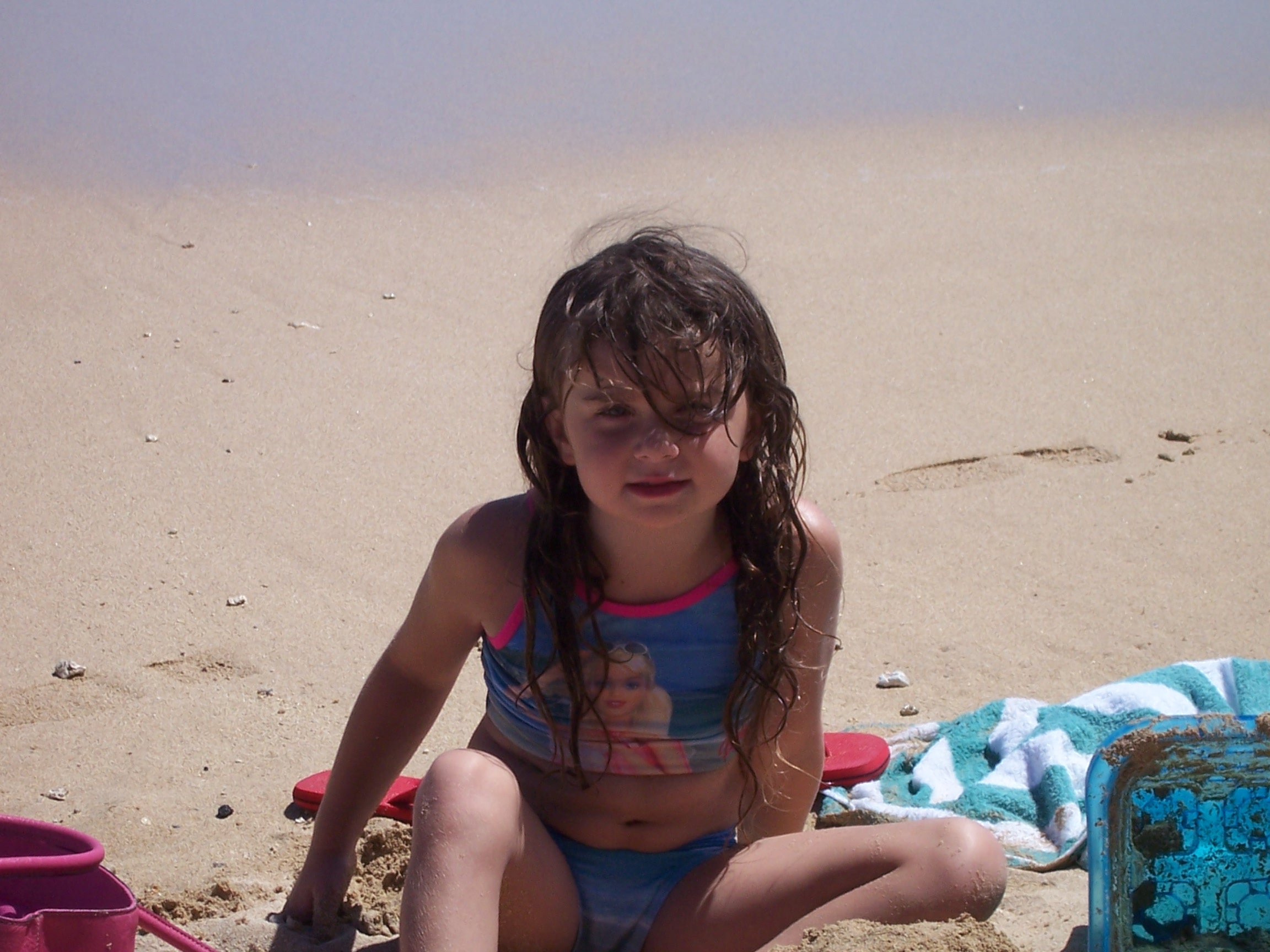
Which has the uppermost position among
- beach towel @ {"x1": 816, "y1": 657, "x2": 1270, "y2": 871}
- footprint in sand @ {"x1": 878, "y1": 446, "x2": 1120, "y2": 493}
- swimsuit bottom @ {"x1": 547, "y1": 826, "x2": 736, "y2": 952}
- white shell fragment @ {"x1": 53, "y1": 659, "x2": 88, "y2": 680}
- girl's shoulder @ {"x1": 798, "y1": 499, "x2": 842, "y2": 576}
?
girl's shoulder @ {"x1": 798, "y1": 499, "x2": 842, "y2": 576}

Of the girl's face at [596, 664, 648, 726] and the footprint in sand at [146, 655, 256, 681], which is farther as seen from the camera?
the footprint in sand at [146, 655, 256, 681]

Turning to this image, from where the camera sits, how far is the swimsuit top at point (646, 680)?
1.94 metres

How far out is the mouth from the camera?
69.7 inches

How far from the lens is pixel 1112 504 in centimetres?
377

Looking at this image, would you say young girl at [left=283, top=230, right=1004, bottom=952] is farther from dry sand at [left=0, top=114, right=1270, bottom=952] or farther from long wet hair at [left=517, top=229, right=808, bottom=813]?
dry sand at [left=0, top=114, right=1270, bottom=952]

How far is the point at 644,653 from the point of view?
6.37 feet

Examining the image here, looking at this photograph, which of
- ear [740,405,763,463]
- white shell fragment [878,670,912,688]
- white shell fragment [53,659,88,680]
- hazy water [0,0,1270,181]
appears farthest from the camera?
hazy water [0,0,1270,181]

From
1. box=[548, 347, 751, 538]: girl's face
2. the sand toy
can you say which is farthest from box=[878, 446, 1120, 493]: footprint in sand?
the sand toy

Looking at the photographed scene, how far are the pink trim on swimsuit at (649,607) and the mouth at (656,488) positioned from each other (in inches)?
9.1

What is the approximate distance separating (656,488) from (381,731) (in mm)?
624

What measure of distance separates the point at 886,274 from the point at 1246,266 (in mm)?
1396

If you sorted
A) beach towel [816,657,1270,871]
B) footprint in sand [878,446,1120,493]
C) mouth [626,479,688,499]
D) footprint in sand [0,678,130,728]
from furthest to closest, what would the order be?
footprint in sand [878,446,1120,493] → footprint in sand [0,678,130,728] → beach towel [816,657,1270,871] → mouth [626,479,688,499]

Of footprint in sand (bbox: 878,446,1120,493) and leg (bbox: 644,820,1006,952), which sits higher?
footprint in sand (bbox: 878,446,1120,493)

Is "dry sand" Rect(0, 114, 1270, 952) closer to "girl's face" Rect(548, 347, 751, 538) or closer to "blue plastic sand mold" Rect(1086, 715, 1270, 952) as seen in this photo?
"blue plastic sand mold" Rect(1086, 715, 1270, 952)
